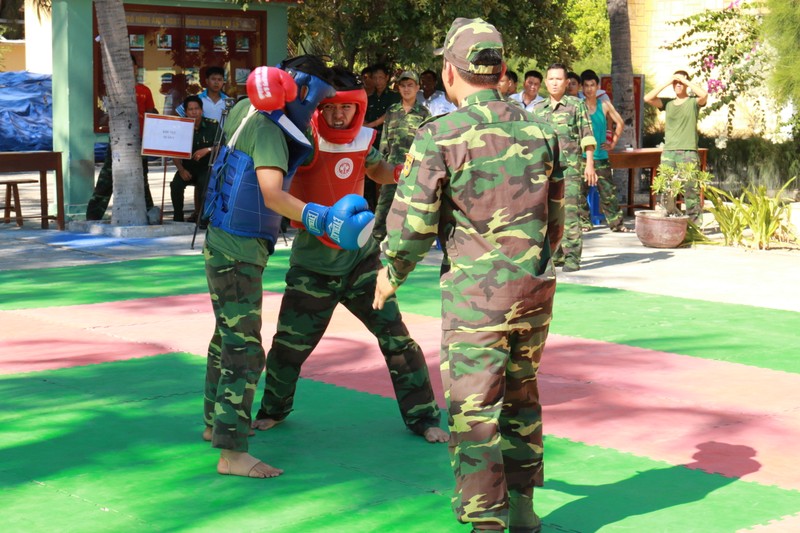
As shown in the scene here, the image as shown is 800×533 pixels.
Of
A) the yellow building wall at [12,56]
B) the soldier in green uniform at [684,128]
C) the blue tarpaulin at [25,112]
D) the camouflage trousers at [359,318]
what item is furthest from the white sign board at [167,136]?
the yellow building wall at [12,56]

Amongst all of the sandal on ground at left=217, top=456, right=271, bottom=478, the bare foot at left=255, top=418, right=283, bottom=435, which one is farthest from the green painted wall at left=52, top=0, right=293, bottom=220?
the sandal on ground at left=217, top=456, right=271, bottom=478

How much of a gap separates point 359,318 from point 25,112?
24852 mm

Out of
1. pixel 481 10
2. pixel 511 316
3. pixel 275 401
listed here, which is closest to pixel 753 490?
pixel 511 316

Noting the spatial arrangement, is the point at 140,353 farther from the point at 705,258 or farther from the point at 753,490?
the point at 705,258

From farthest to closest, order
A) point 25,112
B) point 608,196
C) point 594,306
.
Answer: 1. point 25,112
2. point 608,196
3. point 594,306

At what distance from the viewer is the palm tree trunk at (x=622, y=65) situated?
18.2 m

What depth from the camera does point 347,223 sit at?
200 inches

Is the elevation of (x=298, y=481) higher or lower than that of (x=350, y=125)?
lower

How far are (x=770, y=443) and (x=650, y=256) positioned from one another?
716cm

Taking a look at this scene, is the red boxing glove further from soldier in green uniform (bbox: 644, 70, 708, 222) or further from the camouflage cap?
soldier in green uniform (bbox: 644, 70, 708, 222)

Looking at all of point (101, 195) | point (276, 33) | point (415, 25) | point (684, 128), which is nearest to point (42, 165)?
point (101, 195)

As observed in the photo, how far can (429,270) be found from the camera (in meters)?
12.3

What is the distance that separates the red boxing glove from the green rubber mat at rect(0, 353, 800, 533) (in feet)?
5.61

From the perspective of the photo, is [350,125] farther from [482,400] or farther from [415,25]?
[415,25]
